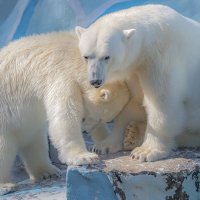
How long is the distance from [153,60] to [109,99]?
1.71ft

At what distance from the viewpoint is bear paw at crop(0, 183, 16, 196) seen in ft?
14.5

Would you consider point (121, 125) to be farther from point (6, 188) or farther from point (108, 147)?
point (6, 188)

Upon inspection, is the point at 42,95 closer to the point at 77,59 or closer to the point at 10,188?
the point at 77,59

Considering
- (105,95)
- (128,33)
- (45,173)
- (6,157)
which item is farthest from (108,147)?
(128,33)

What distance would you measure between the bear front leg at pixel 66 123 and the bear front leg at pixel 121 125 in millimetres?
362

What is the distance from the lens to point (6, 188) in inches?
176

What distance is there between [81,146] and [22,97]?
0.56m

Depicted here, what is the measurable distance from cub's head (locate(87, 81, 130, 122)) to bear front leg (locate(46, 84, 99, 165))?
168mm

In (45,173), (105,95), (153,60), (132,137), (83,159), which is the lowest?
(45,173)

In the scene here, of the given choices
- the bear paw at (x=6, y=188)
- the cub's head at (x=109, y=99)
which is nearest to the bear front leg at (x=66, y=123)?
the cub's head at (x=109, y=99)

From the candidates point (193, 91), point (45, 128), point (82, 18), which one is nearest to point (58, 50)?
point (45, 128)

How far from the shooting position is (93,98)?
4.45 metres

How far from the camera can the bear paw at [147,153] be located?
4.16 meters

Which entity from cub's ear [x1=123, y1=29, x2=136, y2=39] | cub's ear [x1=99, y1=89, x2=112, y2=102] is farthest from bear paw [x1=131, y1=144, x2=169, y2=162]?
cub's ear [x1=123, y1=29, x2=136, y2=39]
